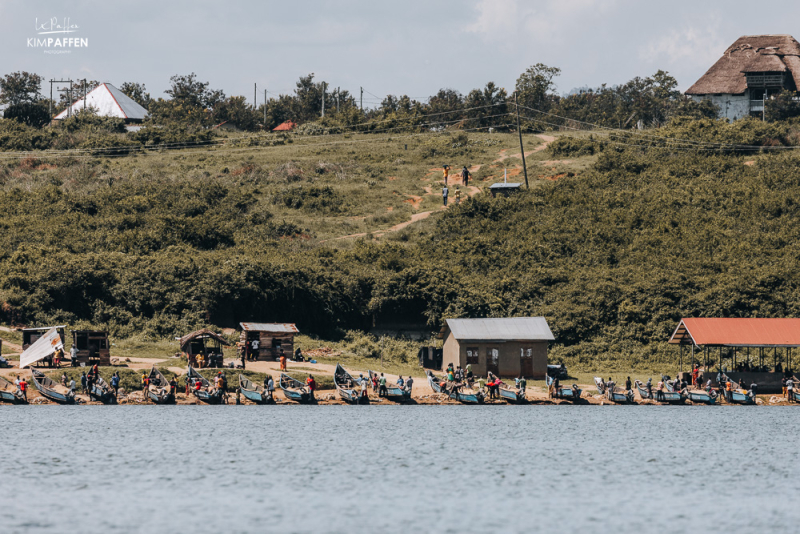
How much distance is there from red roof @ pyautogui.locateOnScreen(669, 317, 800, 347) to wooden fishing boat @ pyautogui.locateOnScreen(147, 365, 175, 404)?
99.5ft

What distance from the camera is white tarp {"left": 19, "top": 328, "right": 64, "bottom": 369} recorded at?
53.0 meters

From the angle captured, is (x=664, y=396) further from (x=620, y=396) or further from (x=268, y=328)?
(x=268, y=328)

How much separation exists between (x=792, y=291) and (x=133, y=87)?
131 m

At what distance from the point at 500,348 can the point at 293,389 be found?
14.6 metres

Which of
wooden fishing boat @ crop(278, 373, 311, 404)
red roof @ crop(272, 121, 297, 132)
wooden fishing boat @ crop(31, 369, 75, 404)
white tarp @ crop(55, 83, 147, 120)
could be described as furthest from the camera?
red roof @ crop(272, 121, 297, 132)

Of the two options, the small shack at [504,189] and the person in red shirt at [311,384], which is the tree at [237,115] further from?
the person in red shirt at [311,384]

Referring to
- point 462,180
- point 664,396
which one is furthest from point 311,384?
point 462,180

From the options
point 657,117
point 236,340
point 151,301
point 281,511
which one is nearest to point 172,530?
point 281,511

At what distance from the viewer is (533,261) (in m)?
79.9

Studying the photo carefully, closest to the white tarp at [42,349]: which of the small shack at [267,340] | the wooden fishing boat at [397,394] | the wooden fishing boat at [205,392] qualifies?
the wooden fishing boat at [205,392]

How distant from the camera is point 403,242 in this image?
8775 centimetres

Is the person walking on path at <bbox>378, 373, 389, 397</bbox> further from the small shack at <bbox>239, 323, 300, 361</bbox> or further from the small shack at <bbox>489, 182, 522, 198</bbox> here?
the small shack at <bbox>489, 182, 522, 198</bbox>

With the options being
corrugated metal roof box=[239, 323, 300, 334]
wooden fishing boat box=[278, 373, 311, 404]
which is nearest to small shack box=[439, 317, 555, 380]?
corrugated metal roof box=[239, 323, 300, 334]

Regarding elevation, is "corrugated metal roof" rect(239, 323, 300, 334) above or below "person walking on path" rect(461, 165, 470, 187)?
below
